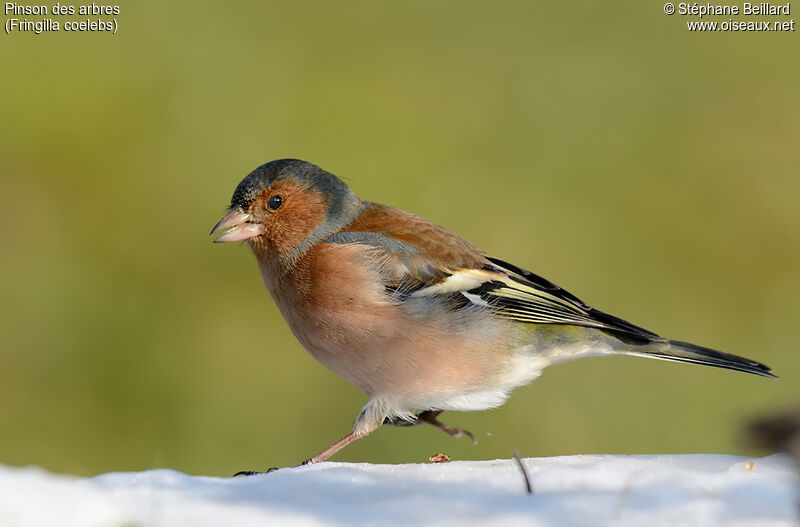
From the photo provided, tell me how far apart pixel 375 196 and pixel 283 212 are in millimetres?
2097

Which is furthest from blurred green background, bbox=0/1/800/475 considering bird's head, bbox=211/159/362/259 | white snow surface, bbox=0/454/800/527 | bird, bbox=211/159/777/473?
white snow surface, bbox=0/454/800/527

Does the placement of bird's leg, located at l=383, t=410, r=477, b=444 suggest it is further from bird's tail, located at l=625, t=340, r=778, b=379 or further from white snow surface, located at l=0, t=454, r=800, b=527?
white snow surface, located at l=0, t=454, r=800, b=527

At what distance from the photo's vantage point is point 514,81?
6.77m

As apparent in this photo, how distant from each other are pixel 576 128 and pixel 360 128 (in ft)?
5.45

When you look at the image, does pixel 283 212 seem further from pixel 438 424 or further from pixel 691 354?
pixel 691 354

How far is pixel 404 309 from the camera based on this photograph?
363 centimetres

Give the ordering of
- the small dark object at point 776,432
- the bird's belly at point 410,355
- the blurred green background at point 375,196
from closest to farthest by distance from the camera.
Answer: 1. the small dark object at point 776,432
2. the bird's belly at point 410,355
3. the blurred green background at point 375,196

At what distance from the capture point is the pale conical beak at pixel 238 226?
12.8ft

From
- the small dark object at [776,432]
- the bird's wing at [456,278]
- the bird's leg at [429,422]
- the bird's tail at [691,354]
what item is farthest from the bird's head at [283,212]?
the small dark object at [776,432]

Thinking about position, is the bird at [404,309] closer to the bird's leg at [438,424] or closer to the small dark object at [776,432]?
the bird's leg at [438,424]

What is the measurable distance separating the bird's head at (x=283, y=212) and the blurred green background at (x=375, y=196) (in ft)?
4.90

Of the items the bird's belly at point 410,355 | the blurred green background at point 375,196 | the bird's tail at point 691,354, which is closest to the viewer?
the bird's belly at point 410,355

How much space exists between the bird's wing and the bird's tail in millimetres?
60

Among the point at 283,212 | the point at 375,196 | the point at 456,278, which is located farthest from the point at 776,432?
the point at 375,196
